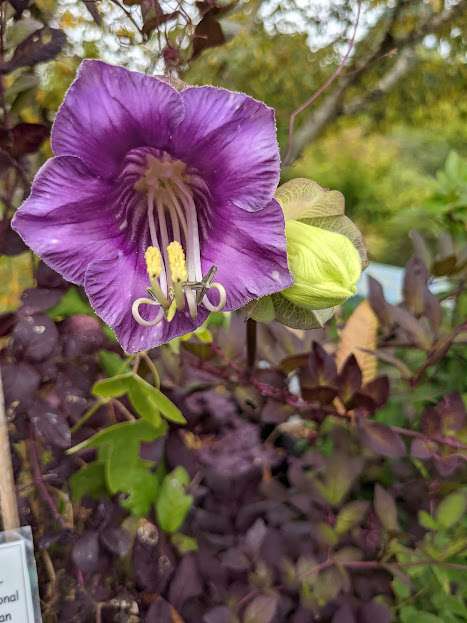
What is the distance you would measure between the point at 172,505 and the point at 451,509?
0.20m

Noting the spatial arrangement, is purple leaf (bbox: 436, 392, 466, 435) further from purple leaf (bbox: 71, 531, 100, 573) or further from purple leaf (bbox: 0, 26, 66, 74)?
purple leaf (bbox: 0, 26, 66, 74)

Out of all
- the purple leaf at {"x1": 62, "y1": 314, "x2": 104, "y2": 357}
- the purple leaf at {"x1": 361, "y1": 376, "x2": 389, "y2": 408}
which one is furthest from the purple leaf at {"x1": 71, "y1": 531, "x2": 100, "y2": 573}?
the purple leaf at {"x1": 361, "y1": 376, "x2": 389, "y2": 408}

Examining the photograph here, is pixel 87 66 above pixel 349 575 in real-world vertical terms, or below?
above

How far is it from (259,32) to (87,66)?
1.56 meters

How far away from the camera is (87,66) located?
11.4 inches

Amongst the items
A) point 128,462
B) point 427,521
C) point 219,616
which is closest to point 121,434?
point 128,462

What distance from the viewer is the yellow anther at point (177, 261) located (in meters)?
0.32

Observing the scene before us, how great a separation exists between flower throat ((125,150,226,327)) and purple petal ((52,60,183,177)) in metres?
0.02

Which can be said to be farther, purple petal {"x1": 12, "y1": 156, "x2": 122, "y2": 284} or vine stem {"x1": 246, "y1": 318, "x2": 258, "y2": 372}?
vine stem {"x1": 246, "y1": 318, "x2": 258, "y2": 372}

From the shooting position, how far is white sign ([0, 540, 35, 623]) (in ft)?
1.08

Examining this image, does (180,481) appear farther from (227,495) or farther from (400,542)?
(400,542)

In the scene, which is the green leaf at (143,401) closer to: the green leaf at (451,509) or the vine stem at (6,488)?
the vine stem at (6,488)

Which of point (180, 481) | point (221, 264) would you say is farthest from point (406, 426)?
point (221, 264)

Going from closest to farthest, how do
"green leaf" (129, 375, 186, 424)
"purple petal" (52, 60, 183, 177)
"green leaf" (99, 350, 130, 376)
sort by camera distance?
"purple petal" (52, 60, 183, 177) → "green leaf" (129, 375, 186, 424) → "green leaf" (99, 350, 130, 376)
